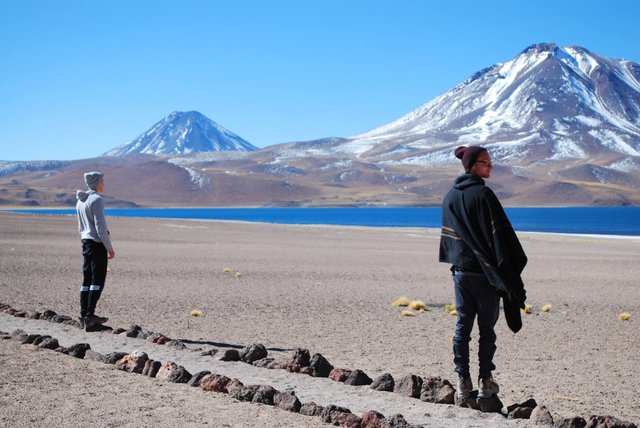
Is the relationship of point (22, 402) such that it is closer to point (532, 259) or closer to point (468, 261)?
point (468, 261)

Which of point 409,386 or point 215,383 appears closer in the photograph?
point 409,386

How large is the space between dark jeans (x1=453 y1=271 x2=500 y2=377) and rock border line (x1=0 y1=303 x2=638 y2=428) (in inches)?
10.3

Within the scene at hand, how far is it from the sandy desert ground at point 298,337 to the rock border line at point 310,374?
11 cm

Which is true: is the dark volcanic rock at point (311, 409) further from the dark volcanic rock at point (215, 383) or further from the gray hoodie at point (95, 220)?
the gray hoodie at point (95, 220)

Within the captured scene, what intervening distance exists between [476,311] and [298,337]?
4.24 m

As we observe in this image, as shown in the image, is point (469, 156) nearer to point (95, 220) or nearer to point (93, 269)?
point (95, 220)

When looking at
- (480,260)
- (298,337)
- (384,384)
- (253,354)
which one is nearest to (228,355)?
(253,354)

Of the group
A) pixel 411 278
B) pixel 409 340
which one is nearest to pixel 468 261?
pixel 409 340

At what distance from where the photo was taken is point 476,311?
6.01 metres

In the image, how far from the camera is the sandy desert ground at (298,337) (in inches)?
237

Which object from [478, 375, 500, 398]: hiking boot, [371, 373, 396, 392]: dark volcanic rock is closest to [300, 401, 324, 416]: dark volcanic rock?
[371, 373, 396, 392]: dark volcanic rock

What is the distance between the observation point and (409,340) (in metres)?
9.84

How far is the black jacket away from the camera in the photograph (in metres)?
5.72

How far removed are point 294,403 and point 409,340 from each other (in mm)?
4075
